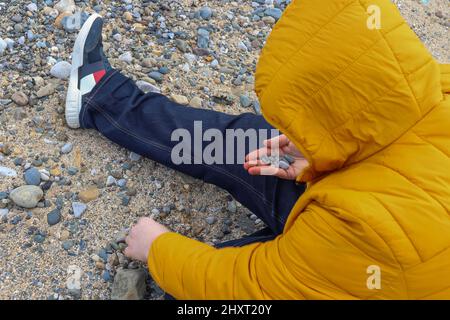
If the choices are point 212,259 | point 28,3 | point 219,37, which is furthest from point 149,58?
point 212,259

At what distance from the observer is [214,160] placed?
1.71 m

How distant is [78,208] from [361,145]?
99cm

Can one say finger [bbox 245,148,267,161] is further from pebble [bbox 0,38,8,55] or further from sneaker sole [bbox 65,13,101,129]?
pebble [bbox 0,38,8,55]

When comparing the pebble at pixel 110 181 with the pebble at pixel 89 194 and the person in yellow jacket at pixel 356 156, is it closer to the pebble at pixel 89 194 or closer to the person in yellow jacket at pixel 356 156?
the pebble at pixel 89 194

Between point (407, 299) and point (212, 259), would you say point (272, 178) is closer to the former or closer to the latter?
→ point (212, 259)

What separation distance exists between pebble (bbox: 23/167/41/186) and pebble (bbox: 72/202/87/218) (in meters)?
0.15

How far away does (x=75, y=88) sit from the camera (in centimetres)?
187

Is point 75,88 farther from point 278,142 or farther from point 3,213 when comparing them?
point 278,142

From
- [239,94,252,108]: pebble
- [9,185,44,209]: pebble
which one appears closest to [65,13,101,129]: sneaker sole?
[9,185,44,209]: pebble

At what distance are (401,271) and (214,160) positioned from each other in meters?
0.79

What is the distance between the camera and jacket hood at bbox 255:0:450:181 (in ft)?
→ 3.27

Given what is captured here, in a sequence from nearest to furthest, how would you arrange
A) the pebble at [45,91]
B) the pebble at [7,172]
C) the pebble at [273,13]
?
the pebble at [7,172], the pebble at [45,91], the pebble at [273,13]

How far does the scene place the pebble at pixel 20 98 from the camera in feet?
6.27

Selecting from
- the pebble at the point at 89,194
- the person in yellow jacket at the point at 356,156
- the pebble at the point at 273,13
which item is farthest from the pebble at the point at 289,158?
the pebble at the point at 273,13
